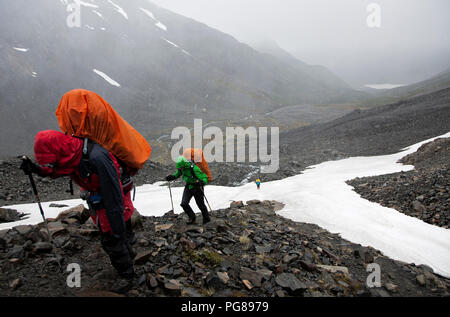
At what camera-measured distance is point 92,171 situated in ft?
10.5

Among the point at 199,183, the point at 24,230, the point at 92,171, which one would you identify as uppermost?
the point at 92,171

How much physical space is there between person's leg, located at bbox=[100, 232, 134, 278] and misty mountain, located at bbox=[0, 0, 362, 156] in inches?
1883

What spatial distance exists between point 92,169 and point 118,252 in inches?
49.9

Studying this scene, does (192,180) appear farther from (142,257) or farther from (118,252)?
(118,252)

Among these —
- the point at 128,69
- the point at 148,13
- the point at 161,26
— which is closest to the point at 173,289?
the point at 128,69

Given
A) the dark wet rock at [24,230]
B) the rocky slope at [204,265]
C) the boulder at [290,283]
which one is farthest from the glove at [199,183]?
the dark wet rock at [24,230]

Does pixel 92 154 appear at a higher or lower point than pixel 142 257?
higher

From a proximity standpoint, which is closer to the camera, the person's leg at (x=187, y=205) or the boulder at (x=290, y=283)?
the boulder at (x=290, y=283)

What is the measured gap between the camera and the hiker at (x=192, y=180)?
6785 millimetres

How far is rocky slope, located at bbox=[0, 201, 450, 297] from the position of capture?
377 cm

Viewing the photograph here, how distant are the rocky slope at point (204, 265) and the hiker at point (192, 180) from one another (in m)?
0.56

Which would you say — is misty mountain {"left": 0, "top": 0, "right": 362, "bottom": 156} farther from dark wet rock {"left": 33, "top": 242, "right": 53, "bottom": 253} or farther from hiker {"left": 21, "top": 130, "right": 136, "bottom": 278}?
hiker {"left": 21, "top": 130, "right": 136, "bottom": 278}

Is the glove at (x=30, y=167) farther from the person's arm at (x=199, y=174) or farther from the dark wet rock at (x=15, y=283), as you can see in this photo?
the person's arm at (x=199, y=174)

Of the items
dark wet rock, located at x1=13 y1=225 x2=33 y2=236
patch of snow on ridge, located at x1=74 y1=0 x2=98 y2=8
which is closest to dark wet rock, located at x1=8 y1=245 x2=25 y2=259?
dark wet rock, located at x1=13 y1=225 x2=33 y2=236
